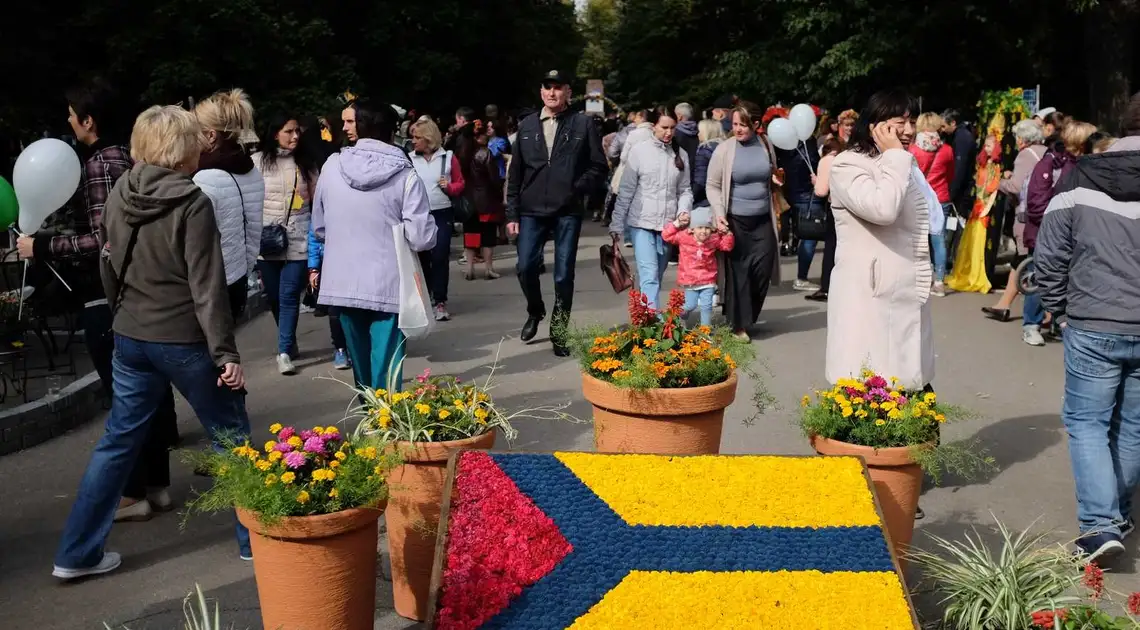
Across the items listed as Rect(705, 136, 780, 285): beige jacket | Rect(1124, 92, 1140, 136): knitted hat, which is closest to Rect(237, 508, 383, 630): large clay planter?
Rect(1124, 92, 1140, 136): knitted hat

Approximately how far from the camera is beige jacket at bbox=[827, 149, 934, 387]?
210 inches

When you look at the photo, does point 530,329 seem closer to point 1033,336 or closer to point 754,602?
point 1033,336

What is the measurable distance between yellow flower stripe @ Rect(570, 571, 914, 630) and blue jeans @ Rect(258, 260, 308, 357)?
581 cm

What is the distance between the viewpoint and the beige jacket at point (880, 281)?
5344 mm

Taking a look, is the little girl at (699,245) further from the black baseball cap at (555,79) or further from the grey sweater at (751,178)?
the black baseball cap at (555,79)

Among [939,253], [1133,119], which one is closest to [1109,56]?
[939,253]

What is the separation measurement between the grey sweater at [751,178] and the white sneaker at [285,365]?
399 centimetres

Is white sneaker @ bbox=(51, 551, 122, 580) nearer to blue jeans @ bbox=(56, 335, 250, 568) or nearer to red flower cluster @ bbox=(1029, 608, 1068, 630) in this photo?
blue jeans @ bbox=(56, 335, 250, 568)

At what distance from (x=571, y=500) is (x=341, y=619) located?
0.89 meters

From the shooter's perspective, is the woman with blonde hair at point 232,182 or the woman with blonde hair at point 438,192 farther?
the woman with blonde hair at point 438,192

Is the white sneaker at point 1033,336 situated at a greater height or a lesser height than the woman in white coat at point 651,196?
lesser

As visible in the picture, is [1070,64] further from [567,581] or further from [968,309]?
[567,581]

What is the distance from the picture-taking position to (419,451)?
14.0 ft

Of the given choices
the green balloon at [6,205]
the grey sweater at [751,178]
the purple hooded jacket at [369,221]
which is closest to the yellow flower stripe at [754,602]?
the purple hooded jacket at [369,221]
